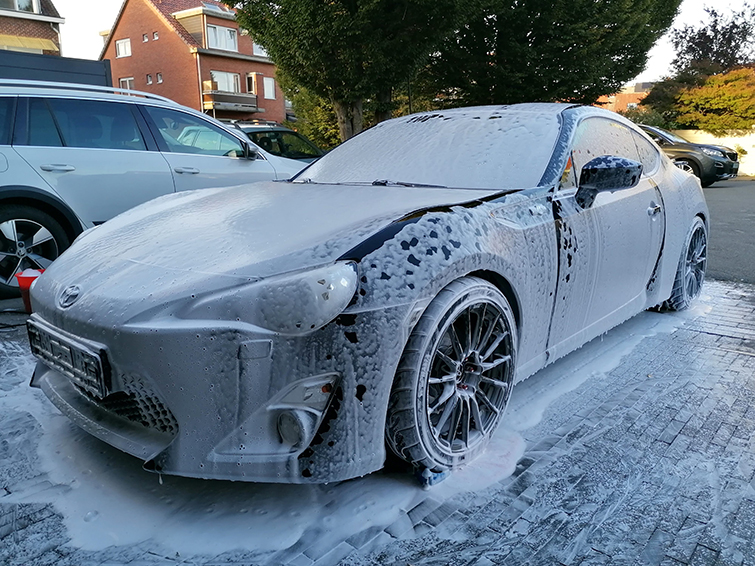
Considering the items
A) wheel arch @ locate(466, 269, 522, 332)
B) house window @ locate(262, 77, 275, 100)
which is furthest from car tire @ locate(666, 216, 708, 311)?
house window @ locate(262, 77, 275, 100)

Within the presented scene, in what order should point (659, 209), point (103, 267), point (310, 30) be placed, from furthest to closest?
point (310, 30), point (659, 209), point (103, 267)

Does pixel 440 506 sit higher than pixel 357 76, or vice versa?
pixel 357 76

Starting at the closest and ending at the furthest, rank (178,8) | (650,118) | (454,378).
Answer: (454,378) → (650,118) → (178,8)

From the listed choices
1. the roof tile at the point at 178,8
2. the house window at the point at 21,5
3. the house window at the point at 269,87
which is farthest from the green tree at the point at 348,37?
the house window at the point at 269,87

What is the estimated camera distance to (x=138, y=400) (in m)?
2.00

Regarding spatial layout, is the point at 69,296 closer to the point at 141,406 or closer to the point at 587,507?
the point at 141,406

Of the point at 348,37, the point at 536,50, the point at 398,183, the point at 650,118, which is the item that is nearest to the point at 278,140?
the point at 348,37

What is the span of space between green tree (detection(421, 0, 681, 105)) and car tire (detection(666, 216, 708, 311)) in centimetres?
1255

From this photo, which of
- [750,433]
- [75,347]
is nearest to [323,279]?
[75,347]

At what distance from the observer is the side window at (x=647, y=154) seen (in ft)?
12.7

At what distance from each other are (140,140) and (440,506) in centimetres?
457

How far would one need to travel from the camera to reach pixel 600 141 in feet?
11.2

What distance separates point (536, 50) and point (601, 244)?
604 inches

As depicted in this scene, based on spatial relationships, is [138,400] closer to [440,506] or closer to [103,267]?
[103,267]
